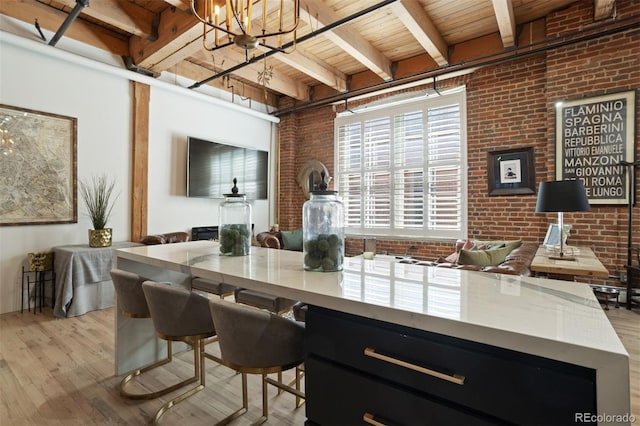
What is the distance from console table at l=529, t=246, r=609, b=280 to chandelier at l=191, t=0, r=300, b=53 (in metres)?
2.56

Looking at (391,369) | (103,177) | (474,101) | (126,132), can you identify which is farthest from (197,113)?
(391,369)

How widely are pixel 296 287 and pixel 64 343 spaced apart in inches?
108

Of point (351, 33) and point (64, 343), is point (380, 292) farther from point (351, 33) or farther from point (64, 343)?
point (351, 33)

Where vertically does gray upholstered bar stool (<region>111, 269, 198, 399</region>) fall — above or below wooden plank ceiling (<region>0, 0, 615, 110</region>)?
below

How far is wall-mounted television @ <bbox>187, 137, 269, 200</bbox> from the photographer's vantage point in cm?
499

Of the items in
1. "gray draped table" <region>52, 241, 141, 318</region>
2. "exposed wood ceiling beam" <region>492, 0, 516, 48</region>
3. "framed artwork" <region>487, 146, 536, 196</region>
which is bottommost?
"gray draped table" <region>52, 241, 141, 318</region>

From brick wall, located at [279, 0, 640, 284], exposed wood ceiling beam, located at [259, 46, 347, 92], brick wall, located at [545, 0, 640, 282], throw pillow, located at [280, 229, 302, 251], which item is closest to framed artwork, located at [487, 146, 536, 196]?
brick wall, located at [279, 0, 640, 284]

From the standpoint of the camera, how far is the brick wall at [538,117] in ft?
11.8

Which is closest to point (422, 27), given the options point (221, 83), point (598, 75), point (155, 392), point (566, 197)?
point (598, 75)

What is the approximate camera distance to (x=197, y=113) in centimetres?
514

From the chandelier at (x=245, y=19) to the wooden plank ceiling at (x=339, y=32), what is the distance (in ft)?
0.65

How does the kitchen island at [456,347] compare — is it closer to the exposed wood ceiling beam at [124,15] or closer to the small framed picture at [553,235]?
the small framed picture at [553,235]

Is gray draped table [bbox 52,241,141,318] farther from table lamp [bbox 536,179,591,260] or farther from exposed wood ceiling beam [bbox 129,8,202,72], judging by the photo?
table lamp [bbox 536,179,591,260]

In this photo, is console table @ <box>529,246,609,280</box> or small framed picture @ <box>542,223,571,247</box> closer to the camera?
console table @ <box>529,246,609,280</box>
